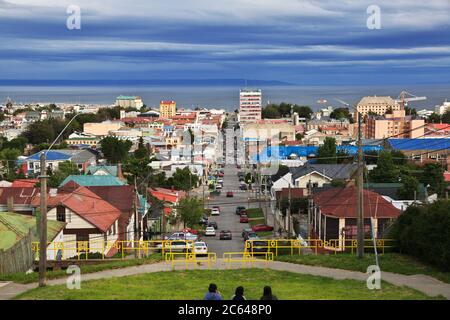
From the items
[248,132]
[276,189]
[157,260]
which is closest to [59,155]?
[276,189]

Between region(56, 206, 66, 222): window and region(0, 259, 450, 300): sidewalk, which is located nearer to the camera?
region(0, 259, 450, 300): sidewalk

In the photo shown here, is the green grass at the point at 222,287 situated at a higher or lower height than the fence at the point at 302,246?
higher

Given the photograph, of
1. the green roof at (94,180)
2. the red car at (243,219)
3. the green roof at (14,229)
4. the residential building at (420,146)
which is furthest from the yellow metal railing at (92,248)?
the residential building at (420,146)

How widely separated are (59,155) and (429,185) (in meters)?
63.2

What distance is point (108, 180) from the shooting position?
5062 cm

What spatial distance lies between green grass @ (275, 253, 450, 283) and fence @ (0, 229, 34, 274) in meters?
8.08

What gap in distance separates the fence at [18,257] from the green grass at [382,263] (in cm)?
808

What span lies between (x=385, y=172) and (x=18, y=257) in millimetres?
48345

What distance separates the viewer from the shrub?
2085cm

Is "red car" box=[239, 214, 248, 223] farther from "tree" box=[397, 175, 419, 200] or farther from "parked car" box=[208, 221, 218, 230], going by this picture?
"tree" box=[397, 175, 419, 200]

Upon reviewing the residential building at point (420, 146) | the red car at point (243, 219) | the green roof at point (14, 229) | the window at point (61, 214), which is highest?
the residential building at point (420, 146)

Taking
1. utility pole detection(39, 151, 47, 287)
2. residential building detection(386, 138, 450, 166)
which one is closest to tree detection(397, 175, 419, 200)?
utility pole detection(39, 151, 47, 287)

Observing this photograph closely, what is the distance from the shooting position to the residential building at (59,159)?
99.5 metres

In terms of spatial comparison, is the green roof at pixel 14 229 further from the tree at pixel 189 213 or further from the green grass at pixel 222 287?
the tree at pixel 189 213
